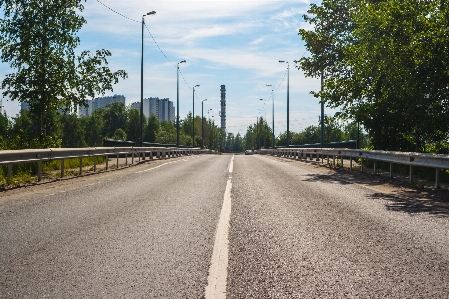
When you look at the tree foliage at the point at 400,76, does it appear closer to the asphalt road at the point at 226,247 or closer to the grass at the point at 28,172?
the asphalt road at the point at 226,247

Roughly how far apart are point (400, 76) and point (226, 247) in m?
14.3

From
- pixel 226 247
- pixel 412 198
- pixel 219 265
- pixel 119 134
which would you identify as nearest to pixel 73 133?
pixel 119 134

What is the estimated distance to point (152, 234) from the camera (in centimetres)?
650

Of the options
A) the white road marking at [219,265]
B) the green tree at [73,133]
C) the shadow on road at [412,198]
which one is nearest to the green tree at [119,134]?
the green tree at [73,133]

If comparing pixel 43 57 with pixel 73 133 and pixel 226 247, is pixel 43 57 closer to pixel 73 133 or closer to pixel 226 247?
pixel 226 247

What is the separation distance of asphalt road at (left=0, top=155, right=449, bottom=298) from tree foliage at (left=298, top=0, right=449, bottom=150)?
817 centimetres

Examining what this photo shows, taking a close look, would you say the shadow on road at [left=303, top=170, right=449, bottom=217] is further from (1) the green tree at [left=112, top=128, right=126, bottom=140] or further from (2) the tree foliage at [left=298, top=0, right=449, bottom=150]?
(1) the green tree at [left=112, top=128, right=126, bottom=140]

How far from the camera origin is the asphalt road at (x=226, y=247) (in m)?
4.17

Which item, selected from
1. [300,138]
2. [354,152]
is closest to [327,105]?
[354,152]

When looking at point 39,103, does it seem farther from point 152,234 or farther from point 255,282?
point 255,282

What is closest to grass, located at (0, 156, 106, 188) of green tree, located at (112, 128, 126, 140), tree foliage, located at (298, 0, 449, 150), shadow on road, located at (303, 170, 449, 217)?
shadow on road, located at (303, 170, 449, 217)

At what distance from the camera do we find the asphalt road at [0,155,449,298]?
13.7ft

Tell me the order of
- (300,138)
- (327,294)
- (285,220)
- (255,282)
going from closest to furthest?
(327,294)
(255,282)
(285,220)
(300,138)

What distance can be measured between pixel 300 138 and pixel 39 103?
131403 mm
